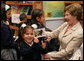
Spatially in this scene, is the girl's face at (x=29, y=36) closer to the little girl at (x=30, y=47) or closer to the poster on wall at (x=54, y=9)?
the little girl at (x=30, y=47)

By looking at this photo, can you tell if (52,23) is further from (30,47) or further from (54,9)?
(30,47)

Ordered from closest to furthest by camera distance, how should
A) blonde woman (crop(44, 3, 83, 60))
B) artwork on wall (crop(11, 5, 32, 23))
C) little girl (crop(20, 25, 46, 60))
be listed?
little girl (crop(20, 25, 46, 60)) → blonde woman (crop(44, 3, 83, 60)) → artwork on wall (crop(11, 5, 32, 23))

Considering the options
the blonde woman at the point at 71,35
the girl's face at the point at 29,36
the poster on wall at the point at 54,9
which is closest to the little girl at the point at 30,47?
the girl's face at the point at 29,36

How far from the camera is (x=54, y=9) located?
4.14m

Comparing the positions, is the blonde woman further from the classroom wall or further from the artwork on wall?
the artwork on wall

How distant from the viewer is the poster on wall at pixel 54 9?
405 centimetres

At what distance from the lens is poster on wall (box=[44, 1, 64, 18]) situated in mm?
4051

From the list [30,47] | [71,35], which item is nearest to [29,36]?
[30,47]

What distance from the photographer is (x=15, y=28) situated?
446 cm

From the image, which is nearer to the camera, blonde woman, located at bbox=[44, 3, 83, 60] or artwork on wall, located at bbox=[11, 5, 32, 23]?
blonde woman, located at bbox=[44, 3, 83, 60]

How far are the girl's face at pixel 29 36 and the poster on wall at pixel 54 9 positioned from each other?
6.19ft

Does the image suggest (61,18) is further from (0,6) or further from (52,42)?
(0,6)

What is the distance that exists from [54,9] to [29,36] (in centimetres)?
213

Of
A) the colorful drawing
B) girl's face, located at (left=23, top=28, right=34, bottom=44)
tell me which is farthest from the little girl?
the colorful drawing
